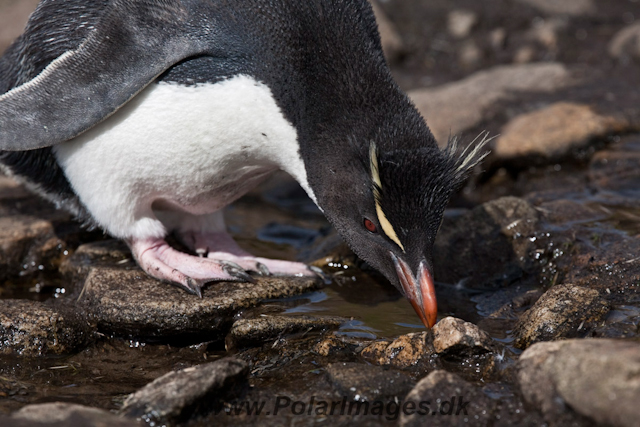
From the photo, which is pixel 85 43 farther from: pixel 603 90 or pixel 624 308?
pixel 603 90

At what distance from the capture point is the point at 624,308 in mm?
4125

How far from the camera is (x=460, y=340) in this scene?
12.1 feet

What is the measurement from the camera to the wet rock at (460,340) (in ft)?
12.2

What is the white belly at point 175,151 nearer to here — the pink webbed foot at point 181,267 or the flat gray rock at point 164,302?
the pink webbed foot at point 181,267

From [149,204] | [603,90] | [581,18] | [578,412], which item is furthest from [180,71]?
[581,18]

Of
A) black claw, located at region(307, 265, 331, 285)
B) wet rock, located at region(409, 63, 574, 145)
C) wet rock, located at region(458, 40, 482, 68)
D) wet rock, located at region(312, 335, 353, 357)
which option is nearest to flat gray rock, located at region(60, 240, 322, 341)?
black claw, located at region(307, 265, 331, 285)

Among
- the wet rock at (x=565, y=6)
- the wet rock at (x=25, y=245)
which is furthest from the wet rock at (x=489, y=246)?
the wet rock at (x=565, y=6)

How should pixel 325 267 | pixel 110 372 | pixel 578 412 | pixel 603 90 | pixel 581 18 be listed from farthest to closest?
pixel 581 18
pixel 603 90
pixel 325 267
pixel 110 372
pixel 578 412

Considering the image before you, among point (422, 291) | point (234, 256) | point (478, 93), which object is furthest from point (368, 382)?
point (478, 93)

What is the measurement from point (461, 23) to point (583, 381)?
8.21m

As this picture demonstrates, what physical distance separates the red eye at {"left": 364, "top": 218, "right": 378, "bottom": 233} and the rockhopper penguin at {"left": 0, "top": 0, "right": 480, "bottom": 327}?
0.01 metres

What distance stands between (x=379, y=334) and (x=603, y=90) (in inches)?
201

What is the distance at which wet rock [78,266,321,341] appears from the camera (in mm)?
4309

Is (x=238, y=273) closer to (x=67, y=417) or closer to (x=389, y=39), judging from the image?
(x=67, y=417)
